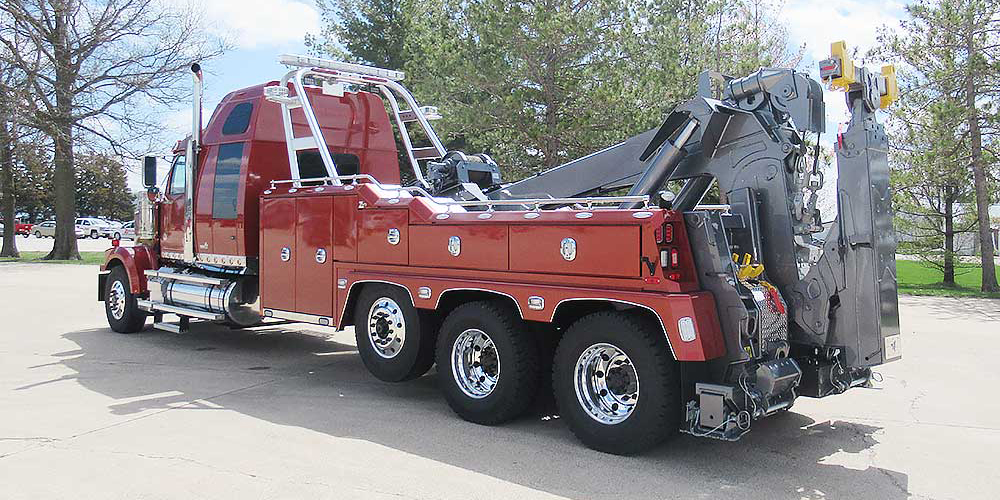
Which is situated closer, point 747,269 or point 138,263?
point 747,269

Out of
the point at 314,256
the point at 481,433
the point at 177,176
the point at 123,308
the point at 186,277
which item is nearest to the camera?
the point at 481,433

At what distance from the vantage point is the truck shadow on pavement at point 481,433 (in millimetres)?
5301

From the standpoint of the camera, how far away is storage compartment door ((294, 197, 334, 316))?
8.14 meters

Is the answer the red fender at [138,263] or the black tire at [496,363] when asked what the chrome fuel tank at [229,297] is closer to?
the red fender at [138,263]

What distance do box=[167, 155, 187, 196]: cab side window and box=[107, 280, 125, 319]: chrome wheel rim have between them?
1.85 metres

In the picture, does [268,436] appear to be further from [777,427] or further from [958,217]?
[958,217]

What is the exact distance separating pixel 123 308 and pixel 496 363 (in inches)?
288

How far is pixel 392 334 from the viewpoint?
755 centimetres

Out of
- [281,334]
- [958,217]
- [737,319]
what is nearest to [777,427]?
[737,319]

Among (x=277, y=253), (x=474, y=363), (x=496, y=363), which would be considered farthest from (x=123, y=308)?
(x=496, y=363)

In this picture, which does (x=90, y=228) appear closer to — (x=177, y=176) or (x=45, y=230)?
(x=45, y=230)

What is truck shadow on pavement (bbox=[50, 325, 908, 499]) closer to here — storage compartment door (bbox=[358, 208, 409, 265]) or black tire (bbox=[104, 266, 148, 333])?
storage compartment door (bbox=[358, 208, 409, 265])

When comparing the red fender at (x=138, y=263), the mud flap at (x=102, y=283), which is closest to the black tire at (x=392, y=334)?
the red fender at (x=138, y=263)

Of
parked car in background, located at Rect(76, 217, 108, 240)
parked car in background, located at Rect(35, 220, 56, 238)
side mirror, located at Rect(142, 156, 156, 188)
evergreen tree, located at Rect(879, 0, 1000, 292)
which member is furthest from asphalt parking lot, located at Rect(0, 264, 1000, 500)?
parked car in background, located at Rect(35, 220, 56, 238)
